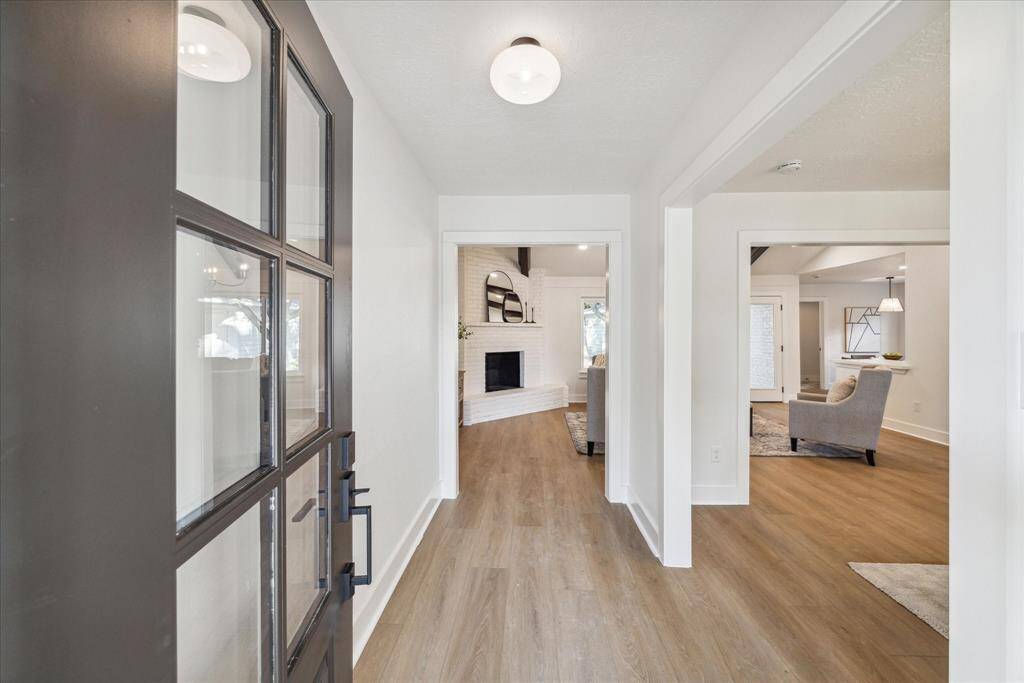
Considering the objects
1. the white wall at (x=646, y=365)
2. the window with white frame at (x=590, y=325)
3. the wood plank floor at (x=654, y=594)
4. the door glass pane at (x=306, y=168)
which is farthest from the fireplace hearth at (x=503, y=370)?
the door glass pane at (x=306, y=168)

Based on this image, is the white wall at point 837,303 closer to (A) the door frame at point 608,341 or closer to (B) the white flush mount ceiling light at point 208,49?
(A) the door frame at point 608,341

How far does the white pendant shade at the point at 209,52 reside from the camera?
542 mm

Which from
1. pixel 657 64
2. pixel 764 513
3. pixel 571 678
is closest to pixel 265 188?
pixel 657 64

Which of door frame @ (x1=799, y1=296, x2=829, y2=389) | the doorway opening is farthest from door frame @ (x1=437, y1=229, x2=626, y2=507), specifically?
the doorway opening

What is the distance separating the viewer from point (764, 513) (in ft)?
10.00

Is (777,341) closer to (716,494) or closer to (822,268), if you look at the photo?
Answer: (822,268)

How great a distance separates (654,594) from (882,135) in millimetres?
2774

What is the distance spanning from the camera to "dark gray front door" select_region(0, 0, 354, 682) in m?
0.32

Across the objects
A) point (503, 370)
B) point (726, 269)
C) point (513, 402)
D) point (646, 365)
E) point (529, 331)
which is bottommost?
point (513, 402)

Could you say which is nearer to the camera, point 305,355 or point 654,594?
point 305,355
